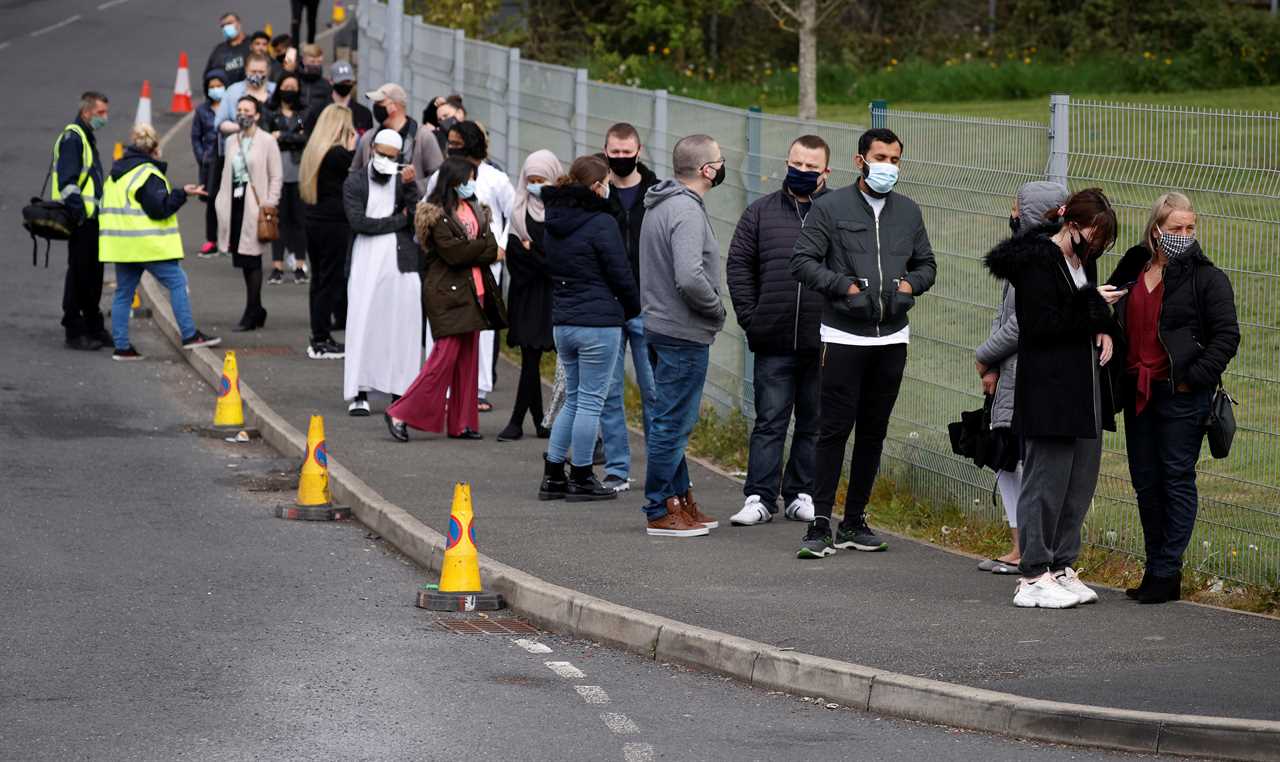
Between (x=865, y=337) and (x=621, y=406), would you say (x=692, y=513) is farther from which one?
(x=865, y=337)

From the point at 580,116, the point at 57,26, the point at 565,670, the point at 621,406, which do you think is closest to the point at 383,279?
the point at 580,116

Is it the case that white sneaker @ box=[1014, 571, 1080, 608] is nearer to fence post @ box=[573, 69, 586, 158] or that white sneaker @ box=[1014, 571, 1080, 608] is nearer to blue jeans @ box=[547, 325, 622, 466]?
blue jeans @ box=[547, 325, 622, 466]

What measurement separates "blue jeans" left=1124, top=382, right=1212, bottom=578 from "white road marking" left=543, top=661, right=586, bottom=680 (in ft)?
8.72

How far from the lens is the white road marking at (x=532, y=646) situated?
8.15 meters

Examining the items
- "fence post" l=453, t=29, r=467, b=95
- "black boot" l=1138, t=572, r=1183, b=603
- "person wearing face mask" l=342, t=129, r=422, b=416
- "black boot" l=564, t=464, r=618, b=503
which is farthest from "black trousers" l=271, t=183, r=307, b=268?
"black boot" l=1138, t=572, r=1183, b=603

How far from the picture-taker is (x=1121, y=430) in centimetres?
1139

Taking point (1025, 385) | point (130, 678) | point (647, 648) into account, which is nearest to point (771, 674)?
point (647, 648)

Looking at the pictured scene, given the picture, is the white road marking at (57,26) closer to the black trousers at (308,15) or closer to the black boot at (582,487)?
the black trousers at (308,15)

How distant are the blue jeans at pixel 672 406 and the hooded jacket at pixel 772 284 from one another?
0.34m

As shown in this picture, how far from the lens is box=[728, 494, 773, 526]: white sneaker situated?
10.6 meters

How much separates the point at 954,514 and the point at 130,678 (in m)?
4.84

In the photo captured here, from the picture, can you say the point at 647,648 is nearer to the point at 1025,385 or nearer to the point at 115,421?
the point at 1025,385

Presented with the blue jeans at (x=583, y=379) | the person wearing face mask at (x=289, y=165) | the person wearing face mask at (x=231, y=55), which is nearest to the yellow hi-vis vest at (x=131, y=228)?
the person wearing face mask at (x=289, y=165)

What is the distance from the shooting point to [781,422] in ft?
34.6
